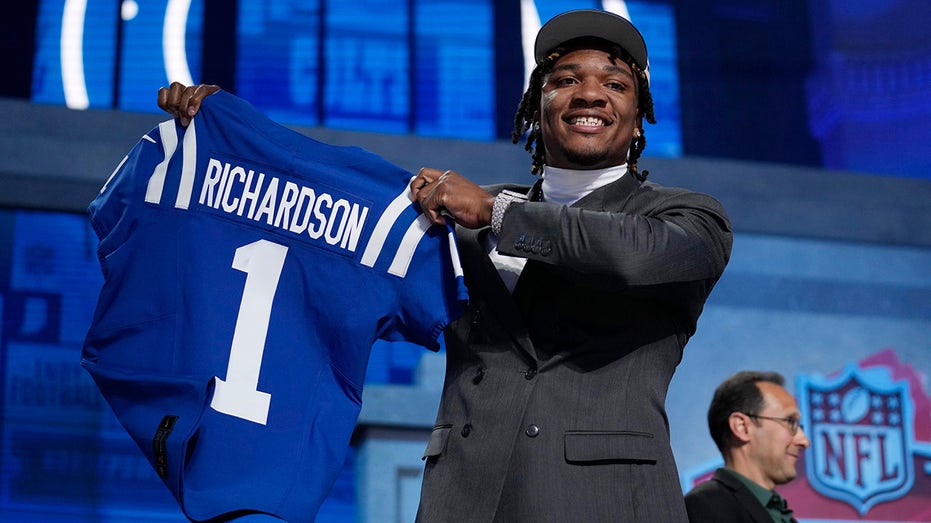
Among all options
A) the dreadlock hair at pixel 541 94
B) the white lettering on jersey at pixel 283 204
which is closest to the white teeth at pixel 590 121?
the dreadlock hair at pixel 541 94

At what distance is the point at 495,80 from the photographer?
4.63 metres

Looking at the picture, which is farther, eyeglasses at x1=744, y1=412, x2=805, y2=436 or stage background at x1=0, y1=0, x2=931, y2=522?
stage background at x1=0, y1=0, x2=931, y2=522

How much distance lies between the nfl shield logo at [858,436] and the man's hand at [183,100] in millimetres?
3123

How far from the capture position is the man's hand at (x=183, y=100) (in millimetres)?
2115

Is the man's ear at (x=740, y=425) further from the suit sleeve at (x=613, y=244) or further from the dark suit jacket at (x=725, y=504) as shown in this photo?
the suit sleeve at (x=613, y=244)

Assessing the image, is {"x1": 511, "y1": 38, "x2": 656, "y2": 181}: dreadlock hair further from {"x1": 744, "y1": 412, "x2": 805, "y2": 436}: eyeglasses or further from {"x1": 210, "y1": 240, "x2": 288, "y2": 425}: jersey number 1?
{"x1": 744, "y1": 412, "x2": 805, "y2": 436}: eyeglasses

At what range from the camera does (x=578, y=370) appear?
170cm

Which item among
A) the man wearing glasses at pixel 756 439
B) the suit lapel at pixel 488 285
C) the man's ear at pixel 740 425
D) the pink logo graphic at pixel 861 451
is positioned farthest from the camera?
the pink logo graphic at pixel 861 451

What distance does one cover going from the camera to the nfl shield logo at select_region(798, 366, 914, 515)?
4.54m

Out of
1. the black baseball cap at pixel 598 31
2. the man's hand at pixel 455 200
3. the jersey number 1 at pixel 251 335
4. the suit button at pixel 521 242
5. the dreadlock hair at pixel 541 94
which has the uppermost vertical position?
the black baseball cap at pixel 598 31

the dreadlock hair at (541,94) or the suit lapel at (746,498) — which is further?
the suit lapel at (746,498)

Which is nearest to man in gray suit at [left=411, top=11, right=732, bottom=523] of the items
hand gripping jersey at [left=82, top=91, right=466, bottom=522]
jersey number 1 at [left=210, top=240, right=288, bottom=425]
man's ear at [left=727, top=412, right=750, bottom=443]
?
hand gripping jersey at [left=82, top=91, right=466, bottom=522]

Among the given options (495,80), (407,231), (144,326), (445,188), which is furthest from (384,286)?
(495,80)

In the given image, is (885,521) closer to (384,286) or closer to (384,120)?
(384,120)
